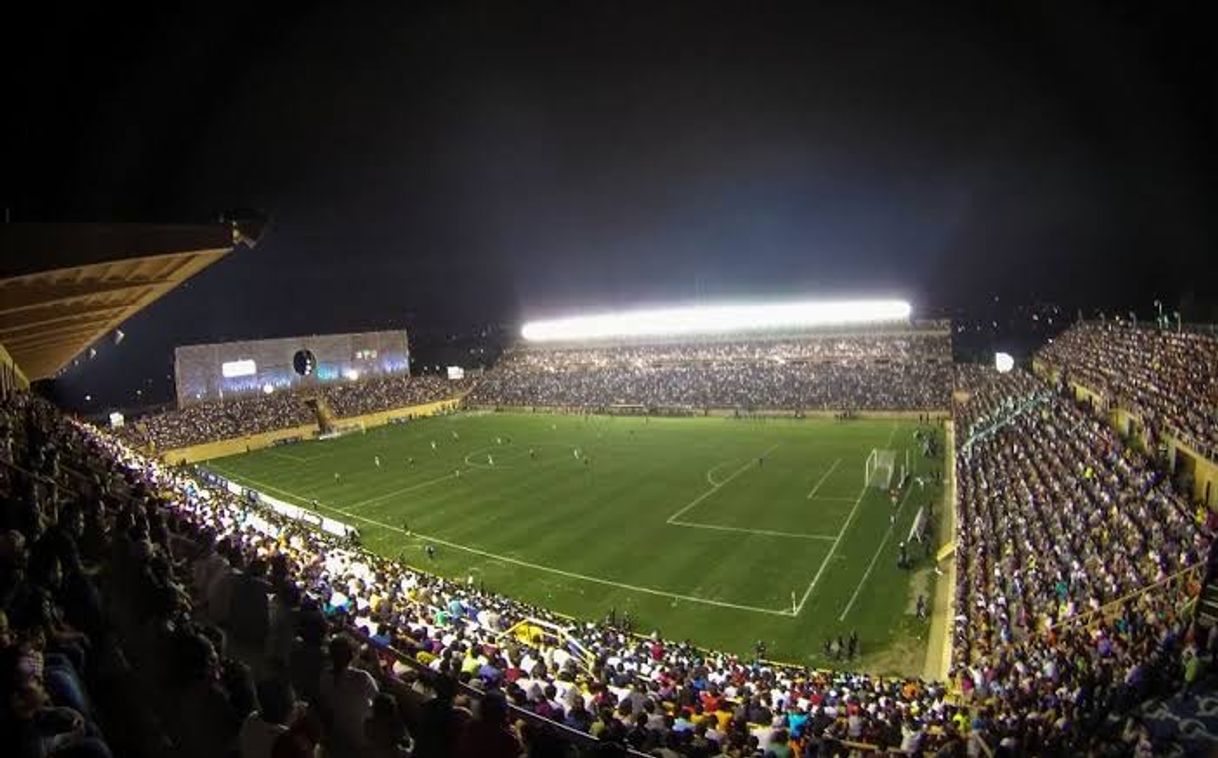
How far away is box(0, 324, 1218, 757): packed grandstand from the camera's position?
14.5 feet

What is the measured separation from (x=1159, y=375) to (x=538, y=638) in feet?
92.5

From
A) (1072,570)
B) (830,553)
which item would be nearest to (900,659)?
(1072,570)

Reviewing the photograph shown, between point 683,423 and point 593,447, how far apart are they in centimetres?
1262

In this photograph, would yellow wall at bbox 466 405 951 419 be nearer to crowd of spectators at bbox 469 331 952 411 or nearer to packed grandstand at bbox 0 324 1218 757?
crowd of spectators at bbox 469 331 952 411

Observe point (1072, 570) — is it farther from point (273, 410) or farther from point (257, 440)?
point (273, 410)

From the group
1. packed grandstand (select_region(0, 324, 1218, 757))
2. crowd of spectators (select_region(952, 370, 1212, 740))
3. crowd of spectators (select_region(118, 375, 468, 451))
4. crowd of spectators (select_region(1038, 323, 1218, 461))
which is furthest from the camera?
crowd of spectators (select_region(118, 375, 468, 451))

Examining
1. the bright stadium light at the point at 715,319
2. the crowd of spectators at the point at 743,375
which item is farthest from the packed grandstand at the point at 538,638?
the bright stadium light at the point at 715,319

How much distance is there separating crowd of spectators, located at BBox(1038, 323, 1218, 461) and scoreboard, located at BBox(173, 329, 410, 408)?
62.9m

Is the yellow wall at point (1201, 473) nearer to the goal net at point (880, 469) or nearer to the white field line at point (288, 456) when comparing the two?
the goal net at point (880, 469)

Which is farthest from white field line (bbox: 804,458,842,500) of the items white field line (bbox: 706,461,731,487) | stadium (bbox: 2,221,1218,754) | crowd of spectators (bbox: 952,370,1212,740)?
crowd of spectators (bbox: 952,370,1212,740)

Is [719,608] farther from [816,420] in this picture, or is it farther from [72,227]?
[816,420]

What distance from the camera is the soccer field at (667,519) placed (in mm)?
22484

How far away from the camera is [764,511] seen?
33500 mm

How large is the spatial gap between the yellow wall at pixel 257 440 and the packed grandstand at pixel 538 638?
24.1 metres
